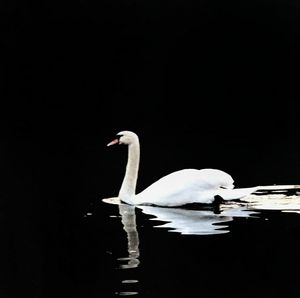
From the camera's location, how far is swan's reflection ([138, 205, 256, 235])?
1042 cm

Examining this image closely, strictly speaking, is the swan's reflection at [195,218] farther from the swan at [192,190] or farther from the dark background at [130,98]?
the dark background at [130,98]

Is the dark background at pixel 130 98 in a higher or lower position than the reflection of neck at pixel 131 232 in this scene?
higher

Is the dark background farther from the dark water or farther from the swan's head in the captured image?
the swan's head

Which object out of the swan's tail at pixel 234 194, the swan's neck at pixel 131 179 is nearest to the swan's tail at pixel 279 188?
the swan's tail at pixel 234 194

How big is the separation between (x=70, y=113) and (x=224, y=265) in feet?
80.1

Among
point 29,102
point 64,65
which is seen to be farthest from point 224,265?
point 64,65

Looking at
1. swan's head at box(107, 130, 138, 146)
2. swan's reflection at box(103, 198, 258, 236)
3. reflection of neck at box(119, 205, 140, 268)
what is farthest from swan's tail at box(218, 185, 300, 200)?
swan's head at box(107, 130, 138, 146)

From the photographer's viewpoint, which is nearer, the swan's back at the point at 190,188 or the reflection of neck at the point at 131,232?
the reflection of neck at the point at 131,232

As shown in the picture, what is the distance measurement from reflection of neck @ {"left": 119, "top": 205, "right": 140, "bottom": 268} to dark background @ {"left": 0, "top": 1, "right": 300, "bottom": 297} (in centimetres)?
50

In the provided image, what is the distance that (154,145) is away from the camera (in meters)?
21.7

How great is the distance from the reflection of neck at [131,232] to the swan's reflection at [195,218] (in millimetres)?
205

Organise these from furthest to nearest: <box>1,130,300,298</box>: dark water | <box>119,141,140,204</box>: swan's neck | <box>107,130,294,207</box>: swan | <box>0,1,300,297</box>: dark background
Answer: <box>0,1,300,297</box>: dark background, <box>119,141,140,204</box>: swan's neck, <box>107,130,294,207</box>: swan, <box>1,130,300,298</box>: dark water

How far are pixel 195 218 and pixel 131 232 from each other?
1044 millimetres

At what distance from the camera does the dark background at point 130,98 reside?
14.7m
